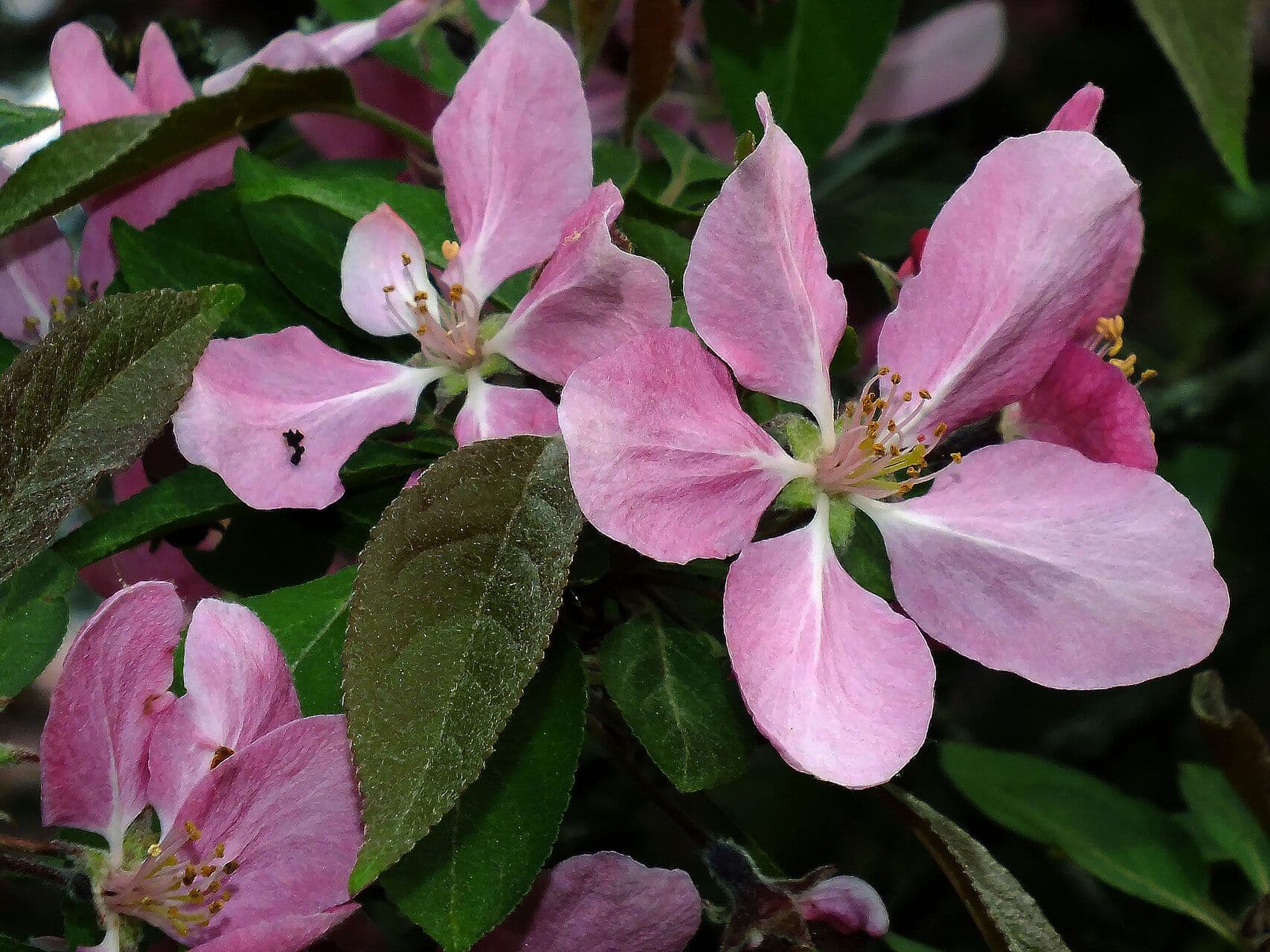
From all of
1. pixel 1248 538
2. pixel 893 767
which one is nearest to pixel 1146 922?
pixel 1248 538

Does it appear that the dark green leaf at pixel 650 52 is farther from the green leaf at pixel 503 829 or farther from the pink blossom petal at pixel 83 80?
the green leaf at pixel 503 829

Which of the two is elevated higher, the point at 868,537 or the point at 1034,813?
the point at 868,537

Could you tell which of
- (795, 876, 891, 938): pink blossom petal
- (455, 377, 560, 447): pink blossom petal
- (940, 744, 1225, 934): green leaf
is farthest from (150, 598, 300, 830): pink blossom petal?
(940, 744, 1225, 934): green leaf

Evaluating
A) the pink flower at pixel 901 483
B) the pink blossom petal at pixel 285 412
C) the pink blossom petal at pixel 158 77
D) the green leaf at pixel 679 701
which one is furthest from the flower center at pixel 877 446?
the pink blossom petal at pixel 158 77

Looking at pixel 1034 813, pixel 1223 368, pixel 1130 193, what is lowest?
pixel 1223 368

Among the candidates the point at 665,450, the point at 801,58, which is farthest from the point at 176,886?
the point at 801,58

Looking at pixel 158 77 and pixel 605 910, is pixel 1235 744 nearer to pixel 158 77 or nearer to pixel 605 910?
pixel 605 910

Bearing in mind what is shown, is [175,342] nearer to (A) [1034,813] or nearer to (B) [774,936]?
(B) [774,936]
